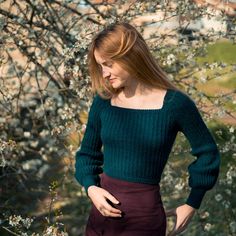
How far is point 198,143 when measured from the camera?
229 cm

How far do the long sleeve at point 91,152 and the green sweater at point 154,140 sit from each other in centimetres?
6

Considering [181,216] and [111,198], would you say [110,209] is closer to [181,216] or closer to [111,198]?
[111,198]

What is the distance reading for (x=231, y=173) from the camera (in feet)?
17.2

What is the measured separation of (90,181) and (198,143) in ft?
1.52

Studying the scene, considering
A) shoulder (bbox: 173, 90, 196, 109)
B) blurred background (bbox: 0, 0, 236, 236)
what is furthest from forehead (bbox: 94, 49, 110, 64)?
blurred background (bbox: 0, 0, 236, 236)

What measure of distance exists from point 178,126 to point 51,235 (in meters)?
1.23

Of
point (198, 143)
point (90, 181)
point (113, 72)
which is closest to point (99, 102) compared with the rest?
point (113, 72)

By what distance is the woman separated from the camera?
88.0 inches

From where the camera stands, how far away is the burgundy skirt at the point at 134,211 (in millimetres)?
2250

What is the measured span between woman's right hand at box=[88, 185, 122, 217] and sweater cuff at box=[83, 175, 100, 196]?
0.06 metres

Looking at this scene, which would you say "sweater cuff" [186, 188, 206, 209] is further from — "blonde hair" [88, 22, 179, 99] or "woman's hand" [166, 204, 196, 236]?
"blonde hair" [88, 22, 179, 99]

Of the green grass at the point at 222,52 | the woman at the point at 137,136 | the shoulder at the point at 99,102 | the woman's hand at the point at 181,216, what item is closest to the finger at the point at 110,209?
the woman at the point at 137,136

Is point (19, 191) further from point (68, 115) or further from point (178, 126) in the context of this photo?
point (178, 126)

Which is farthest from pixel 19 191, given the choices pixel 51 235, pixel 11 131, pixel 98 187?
pixel 98 187
